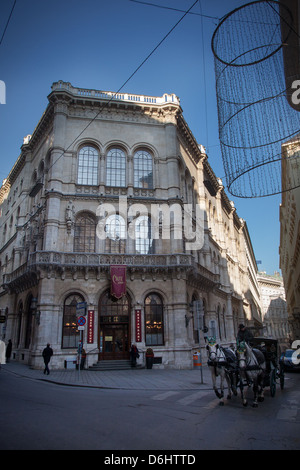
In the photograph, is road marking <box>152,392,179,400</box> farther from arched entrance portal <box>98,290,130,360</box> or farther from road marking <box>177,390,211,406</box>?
arched entrance portal <box>98,290,130,360</box>

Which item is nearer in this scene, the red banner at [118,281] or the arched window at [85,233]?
the red banner at [118,281]

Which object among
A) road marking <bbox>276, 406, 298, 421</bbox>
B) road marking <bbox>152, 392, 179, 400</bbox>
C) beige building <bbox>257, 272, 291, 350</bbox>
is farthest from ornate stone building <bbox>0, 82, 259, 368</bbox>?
beige building <bbox>257, 272, 291, 350</bbox>

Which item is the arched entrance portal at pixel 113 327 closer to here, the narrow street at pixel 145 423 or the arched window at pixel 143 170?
the arched window at pixel 143 170

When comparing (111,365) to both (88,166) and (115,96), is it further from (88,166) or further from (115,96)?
(115,96)

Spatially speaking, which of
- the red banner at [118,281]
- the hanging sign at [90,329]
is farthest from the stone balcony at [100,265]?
the hanging sign at [90,329]

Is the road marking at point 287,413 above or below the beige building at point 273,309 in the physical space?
below

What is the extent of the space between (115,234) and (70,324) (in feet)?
24.7

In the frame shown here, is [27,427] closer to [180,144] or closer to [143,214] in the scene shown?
[143,214]

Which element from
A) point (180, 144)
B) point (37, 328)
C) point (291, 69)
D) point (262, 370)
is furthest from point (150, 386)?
point (180, 144)

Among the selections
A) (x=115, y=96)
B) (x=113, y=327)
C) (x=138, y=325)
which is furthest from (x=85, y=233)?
(x=115, y=96)

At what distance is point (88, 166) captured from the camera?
27.8 metres

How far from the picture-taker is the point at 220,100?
25.0 feet

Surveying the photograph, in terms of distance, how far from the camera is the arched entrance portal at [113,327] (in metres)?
24.1

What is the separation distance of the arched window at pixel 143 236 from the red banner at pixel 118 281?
281 cm
